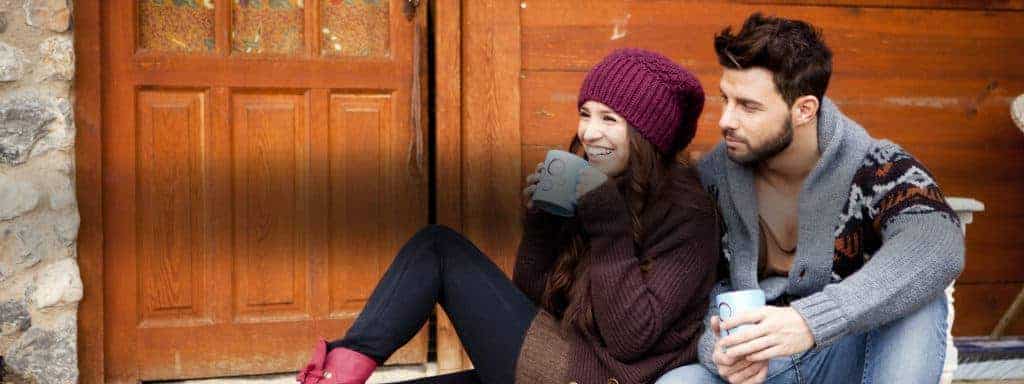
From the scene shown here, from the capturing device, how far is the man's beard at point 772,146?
2041 millimetres

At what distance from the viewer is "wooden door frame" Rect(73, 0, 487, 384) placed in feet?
9.27

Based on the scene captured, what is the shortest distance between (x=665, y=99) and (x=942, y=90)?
Result: 5.37 ft

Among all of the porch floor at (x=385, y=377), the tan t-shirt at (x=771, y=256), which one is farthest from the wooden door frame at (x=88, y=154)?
the tan t-shirt at (x=771, y=256)

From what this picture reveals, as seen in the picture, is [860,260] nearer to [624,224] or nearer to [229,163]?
[624,224]

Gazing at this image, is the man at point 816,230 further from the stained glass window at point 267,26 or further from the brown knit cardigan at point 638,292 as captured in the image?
the stained glass window at point 267,26

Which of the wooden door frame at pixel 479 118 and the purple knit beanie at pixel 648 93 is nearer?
the purple knit beanie at pixel 648 93

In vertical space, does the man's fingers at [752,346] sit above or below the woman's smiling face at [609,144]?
below

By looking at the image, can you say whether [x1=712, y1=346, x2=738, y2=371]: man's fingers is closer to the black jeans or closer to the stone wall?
the black jeans

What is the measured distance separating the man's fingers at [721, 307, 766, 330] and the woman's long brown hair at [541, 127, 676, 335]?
1.18 ft

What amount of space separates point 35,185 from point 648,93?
1.75 metres

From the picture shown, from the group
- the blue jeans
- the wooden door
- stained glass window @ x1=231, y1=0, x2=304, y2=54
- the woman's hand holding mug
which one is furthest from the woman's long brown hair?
stained glass window @ x1=231, y1=0, x2=304, y2=54

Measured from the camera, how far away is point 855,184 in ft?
6.61

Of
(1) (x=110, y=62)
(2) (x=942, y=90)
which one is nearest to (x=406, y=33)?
(1) (x=110, y=62)

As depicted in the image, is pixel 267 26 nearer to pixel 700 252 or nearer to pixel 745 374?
pixel 700 252
